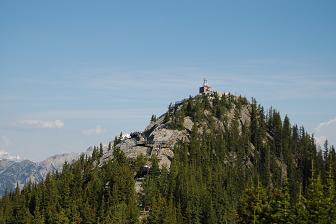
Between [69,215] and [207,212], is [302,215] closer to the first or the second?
[207,212]

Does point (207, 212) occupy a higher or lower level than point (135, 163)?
Result: lower

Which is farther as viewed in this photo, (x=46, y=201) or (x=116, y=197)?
(x=46, y=201)

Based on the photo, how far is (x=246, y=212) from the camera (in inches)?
2881

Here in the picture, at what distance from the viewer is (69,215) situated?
532ft

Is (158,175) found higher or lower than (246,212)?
higher

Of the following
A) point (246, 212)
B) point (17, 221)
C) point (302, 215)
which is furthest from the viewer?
point (17, 221)

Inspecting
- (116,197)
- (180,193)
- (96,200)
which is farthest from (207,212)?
(96,200)

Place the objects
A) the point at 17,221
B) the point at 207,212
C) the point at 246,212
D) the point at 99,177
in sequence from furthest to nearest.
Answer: the point at 99,177 → the point at 17,221 → the point at 207,212 → the point at 246,212

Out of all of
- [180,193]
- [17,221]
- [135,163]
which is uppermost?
[135,163]

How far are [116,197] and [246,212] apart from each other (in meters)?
96.2

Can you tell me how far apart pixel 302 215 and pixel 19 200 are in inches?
6316

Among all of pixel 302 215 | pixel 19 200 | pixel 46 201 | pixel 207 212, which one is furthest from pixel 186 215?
pixel 302 215

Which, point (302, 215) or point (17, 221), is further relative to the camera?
point (17, 221)

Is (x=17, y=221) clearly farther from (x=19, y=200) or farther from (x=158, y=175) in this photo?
(x=158, y=175)
